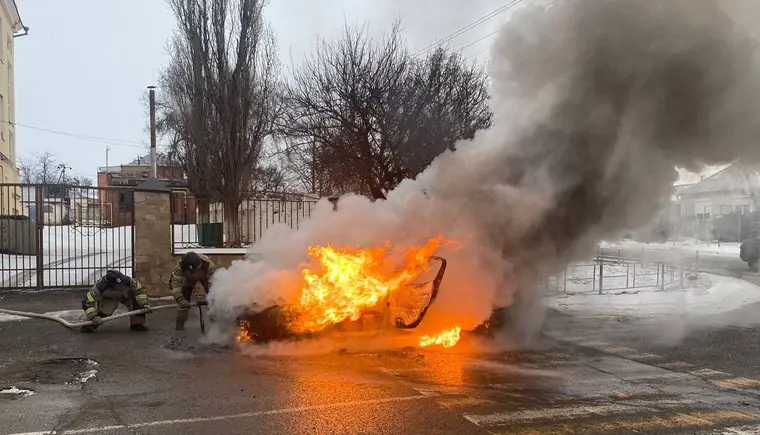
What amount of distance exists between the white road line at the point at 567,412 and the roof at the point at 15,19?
99.2ft

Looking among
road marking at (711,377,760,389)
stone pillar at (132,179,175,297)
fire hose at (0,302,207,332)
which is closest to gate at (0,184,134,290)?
stone pillar at (132,179,175,297)

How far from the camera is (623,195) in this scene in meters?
7.78

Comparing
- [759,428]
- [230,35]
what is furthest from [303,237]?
[230,35]

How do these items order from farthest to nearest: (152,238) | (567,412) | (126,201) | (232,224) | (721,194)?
1. (232,224)
2. (721,194)
3. (126,201)
4. (152,238)
5. (567,412)

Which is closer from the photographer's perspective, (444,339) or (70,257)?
(444,339)

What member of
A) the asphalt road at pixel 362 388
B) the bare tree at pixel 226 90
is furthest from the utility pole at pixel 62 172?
the asphalt road at pixel 362 388

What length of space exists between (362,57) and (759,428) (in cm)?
1154

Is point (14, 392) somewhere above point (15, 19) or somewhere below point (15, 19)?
below

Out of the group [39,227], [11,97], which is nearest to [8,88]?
[11,97]

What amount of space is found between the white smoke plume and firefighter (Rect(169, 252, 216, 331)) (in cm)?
112

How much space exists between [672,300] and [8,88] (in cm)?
3069

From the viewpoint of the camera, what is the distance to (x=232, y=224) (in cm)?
1404

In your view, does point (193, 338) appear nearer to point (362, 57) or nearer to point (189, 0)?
point (362, 57)

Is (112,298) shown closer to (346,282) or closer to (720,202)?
(346,282)
